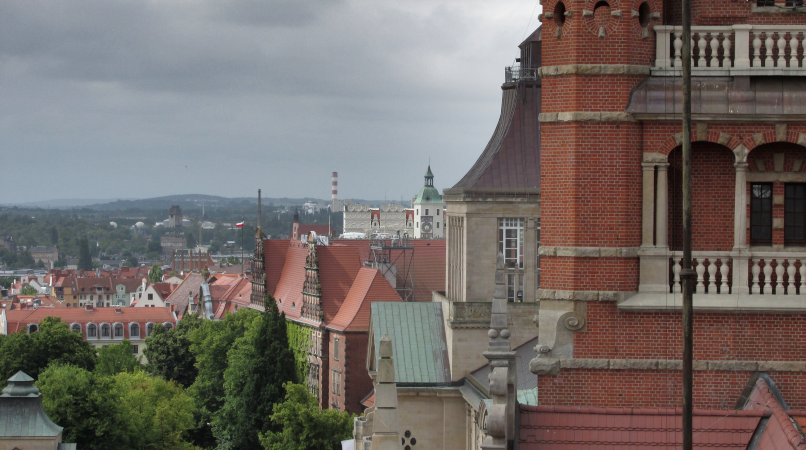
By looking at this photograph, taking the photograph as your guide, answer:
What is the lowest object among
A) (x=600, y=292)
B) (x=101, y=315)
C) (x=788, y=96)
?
A: (x=101, y=315)

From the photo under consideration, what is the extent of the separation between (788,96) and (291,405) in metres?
45.9

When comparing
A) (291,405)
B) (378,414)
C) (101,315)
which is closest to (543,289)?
(378,414)

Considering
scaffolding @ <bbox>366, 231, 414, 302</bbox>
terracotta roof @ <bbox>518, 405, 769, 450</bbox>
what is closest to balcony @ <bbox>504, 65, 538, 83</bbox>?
terracotta roof @ <bbox>518, 405, 769, 450</bbox>

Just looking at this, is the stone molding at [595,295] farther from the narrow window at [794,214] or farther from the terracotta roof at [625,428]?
the narrow window at [794,214]

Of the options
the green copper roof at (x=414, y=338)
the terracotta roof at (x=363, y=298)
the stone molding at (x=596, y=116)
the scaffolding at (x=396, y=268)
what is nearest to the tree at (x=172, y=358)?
the terracotta roof at (x=363, y=298)

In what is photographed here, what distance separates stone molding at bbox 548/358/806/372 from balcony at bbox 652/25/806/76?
4462 millimetres

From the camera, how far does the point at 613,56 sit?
751 inches

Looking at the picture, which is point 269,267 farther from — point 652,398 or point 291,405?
point 652,398

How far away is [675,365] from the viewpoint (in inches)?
739

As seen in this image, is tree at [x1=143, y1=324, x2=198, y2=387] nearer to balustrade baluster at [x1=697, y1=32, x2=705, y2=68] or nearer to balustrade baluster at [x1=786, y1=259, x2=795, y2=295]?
balustrade baluster at [x1=697, y1=32, x2=705, y2=68]

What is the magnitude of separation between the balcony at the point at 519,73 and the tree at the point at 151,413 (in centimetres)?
2961

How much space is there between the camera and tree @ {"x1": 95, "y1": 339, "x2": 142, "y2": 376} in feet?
302

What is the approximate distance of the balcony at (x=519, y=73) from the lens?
44.8 meters

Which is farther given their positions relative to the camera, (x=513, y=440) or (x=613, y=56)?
(x=613, y=56)
